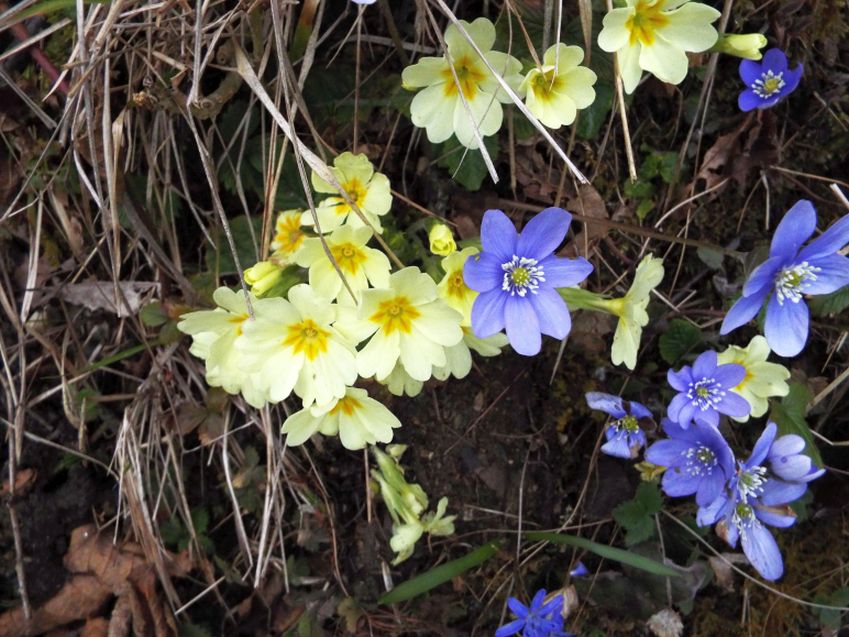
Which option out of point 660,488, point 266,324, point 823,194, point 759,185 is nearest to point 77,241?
point 266,324

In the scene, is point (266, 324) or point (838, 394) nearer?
point (266, 324)

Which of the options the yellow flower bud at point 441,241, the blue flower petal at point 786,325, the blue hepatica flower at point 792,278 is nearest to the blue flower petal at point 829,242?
the blue hepatica flower at point 792,278

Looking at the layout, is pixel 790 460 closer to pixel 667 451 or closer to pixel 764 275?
pixel 667 451

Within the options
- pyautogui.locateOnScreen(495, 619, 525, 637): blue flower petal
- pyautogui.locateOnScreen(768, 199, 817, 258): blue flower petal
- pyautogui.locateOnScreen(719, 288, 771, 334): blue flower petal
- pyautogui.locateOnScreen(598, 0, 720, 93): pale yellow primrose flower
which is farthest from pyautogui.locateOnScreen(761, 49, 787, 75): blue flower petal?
pyautogui.locateOnScreen(495, 619, 525, 637): blue flower petal

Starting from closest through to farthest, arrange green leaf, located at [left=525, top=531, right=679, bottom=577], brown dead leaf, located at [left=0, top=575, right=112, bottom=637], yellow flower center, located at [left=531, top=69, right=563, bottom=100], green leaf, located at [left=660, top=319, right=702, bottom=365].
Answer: yellow flower center, located at [left=531, top=69, right=563, bottom=100] < green leaf, located at [left=525, top=531, right=679, bottom=577] < green leaf, located at [left=660, top=319, right=702, bottom=365] < brown dead leaf, located at [left=0, top=575, right=112, bottom=637]

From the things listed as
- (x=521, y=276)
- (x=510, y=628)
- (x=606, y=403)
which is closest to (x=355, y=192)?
(x=521, y=276)

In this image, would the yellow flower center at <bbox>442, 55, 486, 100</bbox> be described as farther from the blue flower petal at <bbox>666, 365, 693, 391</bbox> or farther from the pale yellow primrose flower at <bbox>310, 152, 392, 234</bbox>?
the blue flower petal at <bbox>666, 365, 693, 391</bbox>

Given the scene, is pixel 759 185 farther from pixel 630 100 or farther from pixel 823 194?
pixel 630 100
